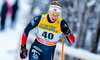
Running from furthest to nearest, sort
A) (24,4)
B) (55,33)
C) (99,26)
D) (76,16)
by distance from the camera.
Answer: (24,4)
(76,16)
(99,26)
(55,33)

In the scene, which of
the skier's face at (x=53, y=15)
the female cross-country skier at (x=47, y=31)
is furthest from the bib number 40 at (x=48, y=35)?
the skier's face at (x=53, y=15)

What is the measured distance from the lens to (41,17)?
6.59 ft

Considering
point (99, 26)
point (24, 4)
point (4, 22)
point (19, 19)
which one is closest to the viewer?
point (99, 26)

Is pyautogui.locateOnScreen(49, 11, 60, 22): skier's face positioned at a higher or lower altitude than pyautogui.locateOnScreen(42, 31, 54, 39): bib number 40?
higher

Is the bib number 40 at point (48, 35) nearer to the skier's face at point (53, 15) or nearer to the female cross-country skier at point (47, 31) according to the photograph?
the female cross-country skier at point (47, 31)

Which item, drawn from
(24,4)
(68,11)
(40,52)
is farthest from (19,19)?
(40,52)

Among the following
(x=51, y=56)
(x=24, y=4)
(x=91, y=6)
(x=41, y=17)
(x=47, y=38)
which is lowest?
(x=51, y=56)

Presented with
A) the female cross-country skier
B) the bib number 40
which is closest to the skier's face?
the female cross-country skier

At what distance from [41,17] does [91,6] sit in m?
2.03

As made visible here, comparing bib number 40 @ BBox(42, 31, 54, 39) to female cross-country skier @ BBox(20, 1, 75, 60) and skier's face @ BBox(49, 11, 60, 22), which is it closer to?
female cross-country skier @ BBox(20, 1, 75, 60)

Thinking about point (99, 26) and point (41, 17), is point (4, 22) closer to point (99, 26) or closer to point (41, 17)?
point (99, 26)

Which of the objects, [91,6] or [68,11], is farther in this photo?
[68,11]

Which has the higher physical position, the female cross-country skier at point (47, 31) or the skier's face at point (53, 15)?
the skier's face at point (53, 15)

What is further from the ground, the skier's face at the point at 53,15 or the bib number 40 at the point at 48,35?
the skier's face at the point at 53,15
